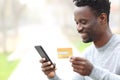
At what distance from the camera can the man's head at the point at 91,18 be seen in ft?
3.88

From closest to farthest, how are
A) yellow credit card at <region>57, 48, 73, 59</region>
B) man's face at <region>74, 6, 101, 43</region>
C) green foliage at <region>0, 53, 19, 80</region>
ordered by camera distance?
man's face at <region>74, 6, 101, 43</region> → yellow credit card at <region>57, 48, 73, 59</region> → green foliage at <region>0, 53, 19, 80</region>

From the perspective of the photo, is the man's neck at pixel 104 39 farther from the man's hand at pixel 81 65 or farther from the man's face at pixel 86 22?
the man's hand at pixel 81 65

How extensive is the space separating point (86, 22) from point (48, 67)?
276 mm

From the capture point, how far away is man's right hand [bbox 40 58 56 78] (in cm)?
125

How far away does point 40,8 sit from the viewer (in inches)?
63.7

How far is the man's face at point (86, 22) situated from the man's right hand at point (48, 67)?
0.67 ft

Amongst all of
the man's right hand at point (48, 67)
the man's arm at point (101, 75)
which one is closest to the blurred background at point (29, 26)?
the man's right hand at point (48, 67)

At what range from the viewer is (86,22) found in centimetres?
118

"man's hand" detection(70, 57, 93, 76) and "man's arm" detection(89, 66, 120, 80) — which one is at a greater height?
"man's hand" detection(70, 57, 93, 76)

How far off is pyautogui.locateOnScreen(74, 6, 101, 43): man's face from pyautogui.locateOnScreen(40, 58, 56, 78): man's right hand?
205mm

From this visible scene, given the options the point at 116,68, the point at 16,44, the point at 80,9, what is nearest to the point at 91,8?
the point at 80,9

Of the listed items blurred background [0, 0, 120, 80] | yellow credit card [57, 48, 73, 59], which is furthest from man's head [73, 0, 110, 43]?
blurred background [0, 0, 120, 80]

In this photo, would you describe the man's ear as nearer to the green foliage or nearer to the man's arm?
the man's arm

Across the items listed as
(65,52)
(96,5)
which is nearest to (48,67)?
(65,52)
